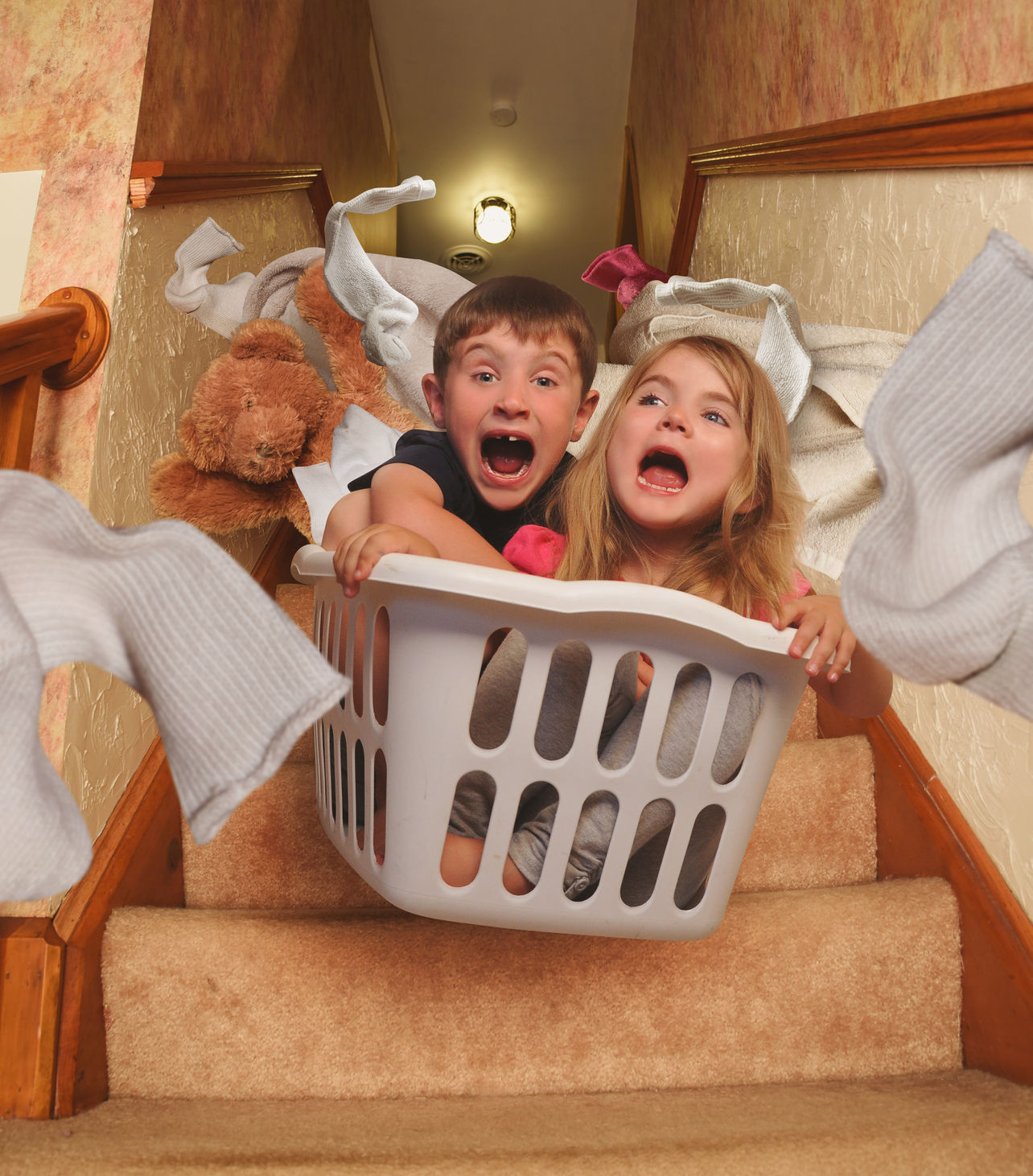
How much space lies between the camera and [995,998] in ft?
3.12

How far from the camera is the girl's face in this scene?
3.30ft

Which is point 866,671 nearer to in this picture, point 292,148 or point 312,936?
point 312,936

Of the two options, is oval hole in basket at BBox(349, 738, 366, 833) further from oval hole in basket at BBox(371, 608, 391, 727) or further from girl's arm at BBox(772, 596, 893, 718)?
girl's arm at BBox(772, 596, 893, 718)

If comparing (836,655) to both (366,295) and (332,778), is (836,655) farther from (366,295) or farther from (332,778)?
(366,295)

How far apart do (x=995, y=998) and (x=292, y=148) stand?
203 cm

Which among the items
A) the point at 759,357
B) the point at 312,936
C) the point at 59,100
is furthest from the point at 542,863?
the point at 59,100

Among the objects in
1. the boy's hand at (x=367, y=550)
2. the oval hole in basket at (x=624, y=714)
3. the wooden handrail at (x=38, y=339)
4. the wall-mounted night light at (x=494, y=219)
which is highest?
the wall-mounted night light at (x=494, y=219)

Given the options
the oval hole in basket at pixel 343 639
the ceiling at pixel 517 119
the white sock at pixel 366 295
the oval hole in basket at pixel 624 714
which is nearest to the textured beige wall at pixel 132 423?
the white sock at pixel 366 295

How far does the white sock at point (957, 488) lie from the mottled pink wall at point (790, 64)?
2.37 feet

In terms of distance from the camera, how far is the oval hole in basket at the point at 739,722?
2.37ft

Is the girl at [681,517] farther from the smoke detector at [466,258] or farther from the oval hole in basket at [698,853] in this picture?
the smoke detector at [466,258]

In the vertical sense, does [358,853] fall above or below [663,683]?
below

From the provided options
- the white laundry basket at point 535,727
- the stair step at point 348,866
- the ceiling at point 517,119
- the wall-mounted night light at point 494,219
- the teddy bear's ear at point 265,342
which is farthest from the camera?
the wall-mounted night light at point 494,219

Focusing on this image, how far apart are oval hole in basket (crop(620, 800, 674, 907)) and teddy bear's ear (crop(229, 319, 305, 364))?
34.8 inches
